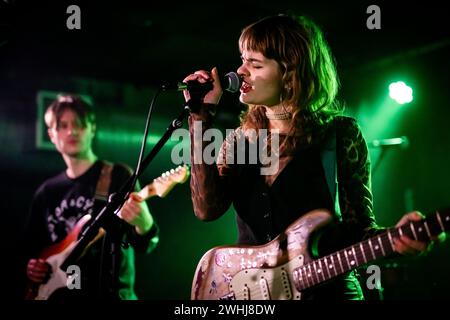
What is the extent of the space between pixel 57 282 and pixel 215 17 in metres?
2.81

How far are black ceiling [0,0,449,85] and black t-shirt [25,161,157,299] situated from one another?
1.35 meters

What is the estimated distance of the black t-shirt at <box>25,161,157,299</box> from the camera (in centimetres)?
333

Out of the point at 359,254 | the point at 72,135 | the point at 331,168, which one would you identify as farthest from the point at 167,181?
the point at 359,254

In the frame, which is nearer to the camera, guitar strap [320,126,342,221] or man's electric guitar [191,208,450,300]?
man's electric guitar [191,208,450,300]

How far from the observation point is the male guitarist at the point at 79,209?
130 inches

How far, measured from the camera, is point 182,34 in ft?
16.9

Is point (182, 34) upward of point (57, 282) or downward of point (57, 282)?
upward

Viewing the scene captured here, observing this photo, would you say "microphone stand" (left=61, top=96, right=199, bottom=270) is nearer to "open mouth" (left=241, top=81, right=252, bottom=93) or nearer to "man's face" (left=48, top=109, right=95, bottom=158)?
"open mouth" (left=241, top=81, right=252, bottom=93)

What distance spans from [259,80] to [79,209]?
211 centimetres

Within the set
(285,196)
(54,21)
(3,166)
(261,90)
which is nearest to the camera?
(285,196)

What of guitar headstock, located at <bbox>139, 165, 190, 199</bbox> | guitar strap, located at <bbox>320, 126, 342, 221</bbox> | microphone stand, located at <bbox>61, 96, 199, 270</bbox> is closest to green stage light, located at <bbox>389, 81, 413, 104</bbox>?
guitar headstock, located at <bbox>139, 165, 190, 199</bbox>

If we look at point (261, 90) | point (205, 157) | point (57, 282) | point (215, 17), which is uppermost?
point (215, 17)

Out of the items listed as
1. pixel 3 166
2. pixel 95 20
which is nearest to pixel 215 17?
pixel 95 20

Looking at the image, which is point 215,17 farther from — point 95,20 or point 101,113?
point 101,113
